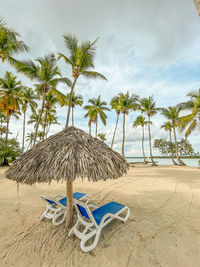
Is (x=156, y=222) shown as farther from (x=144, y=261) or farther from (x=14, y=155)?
(x=14, y=155)

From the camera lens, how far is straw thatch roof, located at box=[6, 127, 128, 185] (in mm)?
2439

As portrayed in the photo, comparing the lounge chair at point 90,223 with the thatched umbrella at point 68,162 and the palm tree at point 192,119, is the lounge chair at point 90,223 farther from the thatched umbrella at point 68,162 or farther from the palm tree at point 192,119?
the palm tree at point 192,119

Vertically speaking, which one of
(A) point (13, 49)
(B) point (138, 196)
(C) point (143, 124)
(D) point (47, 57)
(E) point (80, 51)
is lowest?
(B) point (138, 196)

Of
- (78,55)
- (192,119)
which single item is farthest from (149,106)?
(78,55)

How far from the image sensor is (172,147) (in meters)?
33.6

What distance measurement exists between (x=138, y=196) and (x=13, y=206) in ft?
16.3

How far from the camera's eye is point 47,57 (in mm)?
11297

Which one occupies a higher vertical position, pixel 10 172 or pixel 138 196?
pixel 10 172

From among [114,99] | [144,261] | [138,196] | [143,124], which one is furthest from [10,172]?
[143,124]

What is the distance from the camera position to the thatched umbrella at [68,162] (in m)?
2.44

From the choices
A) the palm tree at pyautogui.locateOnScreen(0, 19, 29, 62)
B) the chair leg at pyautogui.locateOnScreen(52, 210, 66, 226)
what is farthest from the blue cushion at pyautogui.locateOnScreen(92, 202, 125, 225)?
the palm tree at pyautogui.locateOnScreen(0, 19, 29, 62)

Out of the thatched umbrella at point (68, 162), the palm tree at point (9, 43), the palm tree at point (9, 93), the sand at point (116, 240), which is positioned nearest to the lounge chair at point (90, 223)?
the sand at point (116, 240)

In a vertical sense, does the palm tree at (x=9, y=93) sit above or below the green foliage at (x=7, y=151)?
above

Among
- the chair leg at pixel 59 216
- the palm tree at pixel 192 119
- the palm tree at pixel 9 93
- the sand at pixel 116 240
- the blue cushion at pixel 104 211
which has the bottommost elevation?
the sand at pixel 116 240
